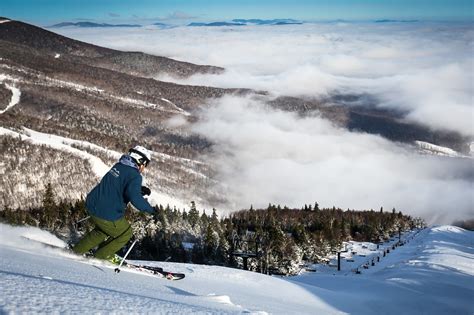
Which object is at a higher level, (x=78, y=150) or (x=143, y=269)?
(x=78, y=150)

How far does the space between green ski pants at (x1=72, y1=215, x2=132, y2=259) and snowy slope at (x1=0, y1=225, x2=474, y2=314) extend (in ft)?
1.46

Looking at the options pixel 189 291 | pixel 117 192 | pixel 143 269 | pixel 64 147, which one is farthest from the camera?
pixel 64 147

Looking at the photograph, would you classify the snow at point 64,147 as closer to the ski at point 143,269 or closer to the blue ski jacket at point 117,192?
the ski at point 143,269

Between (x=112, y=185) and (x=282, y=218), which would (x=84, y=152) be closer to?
(x=282, y=218)

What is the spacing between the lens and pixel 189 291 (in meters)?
13.5

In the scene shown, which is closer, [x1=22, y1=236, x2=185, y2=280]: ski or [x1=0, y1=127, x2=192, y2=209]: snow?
[x1=22, y1=236, x2=185, y2=280]: ski

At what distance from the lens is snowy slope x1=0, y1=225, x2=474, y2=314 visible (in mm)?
7648

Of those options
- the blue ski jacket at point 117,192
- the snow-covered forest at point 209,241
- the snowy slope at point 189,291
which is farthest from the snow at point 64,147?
the blue ski jacket at point 117,192

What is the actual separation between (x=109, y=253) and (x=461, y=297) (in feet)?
61.3

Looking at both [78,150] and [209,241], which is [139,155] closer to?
[209,241]

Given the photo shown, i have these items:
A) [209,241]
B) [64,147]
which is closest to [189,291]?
[209,241]

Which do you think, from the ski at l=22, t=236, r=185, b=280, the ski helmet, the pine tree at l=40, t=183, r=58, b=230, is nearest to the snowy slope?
the ski at l=22, t=236, r=185, b=280

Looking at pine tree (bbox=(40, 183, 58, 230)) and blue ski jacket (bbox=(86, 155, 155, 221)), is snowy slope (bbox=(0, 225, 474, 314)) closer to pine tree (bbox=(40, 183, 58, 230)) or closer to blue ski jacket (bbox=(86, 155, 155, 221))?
blue ski jacket (bbox=(86, 155, 155, 221))

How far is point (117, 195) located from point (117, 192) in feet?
0.27
